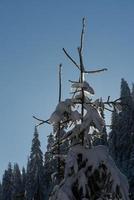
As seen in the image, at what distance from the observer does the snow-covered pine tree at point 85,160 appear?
8.99 m

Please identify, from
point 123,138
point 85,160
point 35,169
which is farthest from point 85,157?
point 35,169

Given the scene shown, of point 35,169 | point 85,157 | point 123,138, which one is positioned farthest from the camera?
point 35,169

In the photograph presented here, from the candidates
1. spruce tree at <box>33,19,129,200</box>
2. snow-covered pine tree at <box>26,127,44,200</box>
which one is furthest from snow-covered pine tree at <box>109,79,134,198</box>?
spruce tree at <box>33,19,129,200</box>

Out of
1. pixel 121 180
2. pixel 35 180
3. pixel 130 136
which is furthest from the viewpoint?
pixel 35 180

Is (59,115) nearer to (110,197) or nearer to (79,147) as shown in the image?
(79,147)

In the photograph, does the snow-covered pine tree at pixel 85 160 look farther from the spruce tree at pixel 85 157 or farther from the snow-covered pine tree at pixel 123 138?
the snow-covered pine tree at pixel 123 138

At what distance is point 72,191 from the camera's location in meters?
9.23

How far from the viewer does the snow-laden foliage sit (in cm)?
893

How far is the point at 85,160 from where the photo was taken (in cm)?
927

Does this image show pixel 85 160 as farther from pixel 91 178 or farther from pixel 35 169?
pixel 35 169

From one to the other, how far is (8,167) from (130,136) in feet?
148

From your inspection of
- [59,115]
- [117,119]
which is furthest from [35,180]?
[59,115]

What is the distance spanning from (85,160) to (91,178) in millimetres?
384

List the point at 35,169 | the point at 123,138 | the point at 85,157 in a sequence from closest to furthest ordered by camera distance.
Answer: the point at 85,157, the point at 123,138, the point at 35,169
